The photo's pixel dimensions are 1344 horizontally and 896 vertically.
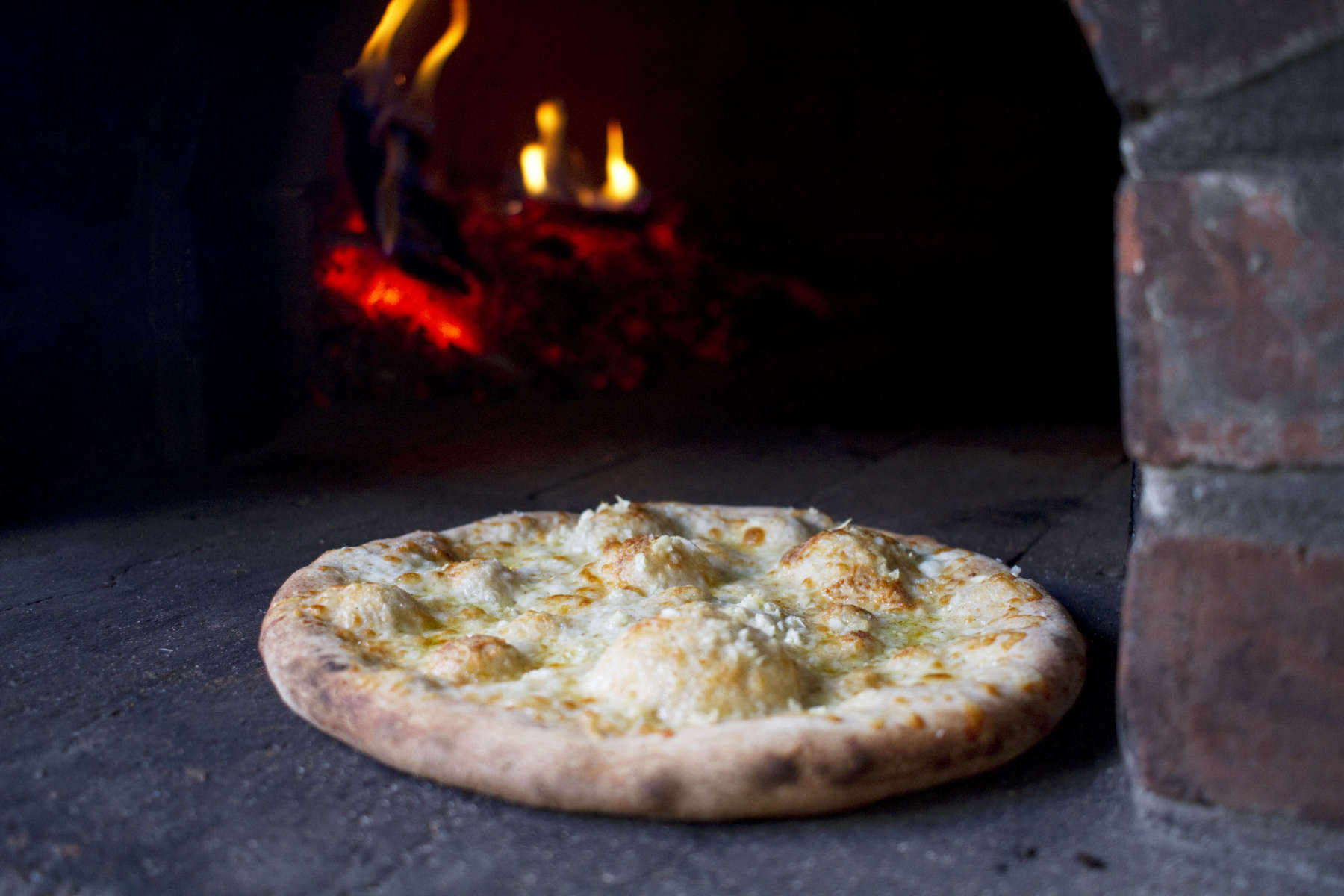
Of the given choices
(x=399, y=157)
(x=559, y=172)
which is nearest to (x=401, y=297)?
(x=399, y=157)

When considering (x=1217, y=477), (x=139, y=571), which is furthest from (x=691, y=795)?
(x=139, y=571)

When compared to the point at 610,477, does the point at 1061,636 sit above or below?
above

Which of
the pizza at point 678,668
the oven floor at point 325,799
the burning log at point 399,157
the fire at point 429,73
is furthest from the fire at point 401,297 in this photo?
the pizza at point 678,668

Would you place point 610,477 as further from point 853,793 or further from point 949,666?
point 853,793

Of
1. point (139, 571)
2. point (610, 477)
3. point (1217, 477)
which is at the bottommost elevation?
point (610, 477)

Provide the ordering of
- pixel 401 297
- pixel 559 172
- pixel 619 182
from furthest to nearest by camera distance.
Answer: pixel 619 182 → pixel 559 172 → pixel 401 297

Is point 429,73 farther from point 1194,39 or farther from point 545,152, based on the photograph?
point 1194,39

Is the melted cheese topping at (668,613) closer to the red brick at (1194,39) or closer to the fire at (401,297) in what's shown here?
the red brick at (1194,39)
